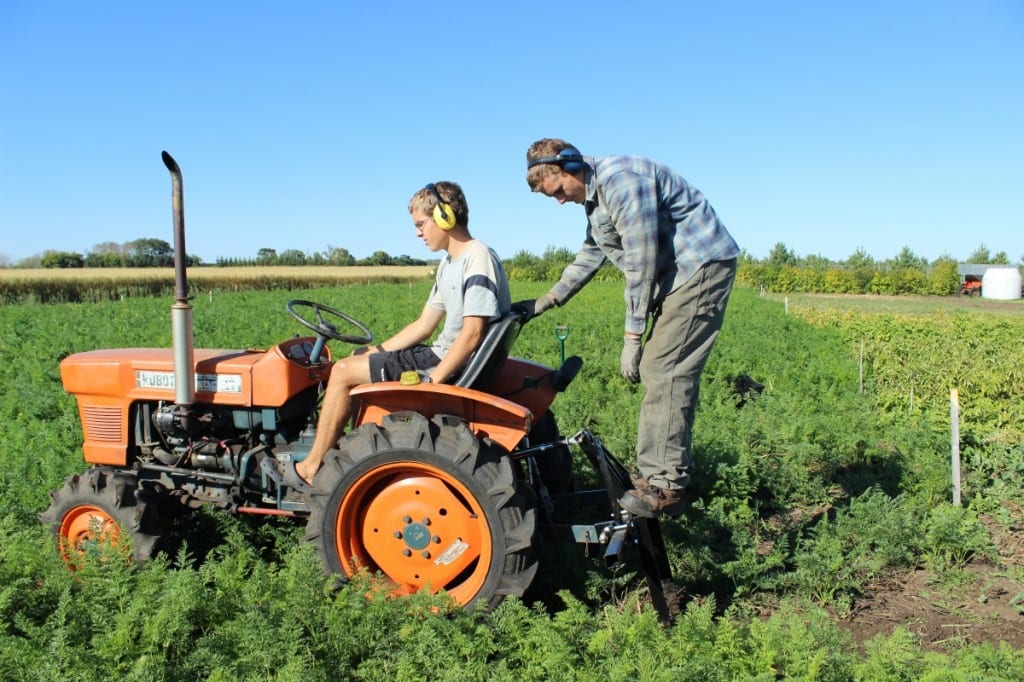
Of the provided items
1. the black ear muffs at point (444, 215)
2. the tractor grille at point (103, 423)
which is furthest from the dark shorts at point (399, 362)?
the tractor grille at point (103, 423)

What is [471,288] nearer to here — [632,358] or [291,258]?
[632,358]

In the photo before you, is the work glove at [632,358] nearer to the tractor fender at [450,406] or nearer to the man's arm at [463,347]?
the tractor fender at [450,406]

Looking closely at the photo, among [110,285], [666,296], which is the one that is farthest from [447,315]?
[110,285]

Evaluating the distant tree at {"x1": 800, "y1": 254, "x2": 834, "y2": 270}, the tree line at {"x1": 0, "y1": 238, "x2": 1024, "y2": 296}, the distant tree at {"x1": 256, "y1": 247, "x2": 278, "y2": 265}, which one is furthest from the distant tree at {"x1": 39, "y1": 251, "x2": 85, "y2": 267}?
the distant tree at {"x1": 800, "y1": 254, "x2": 834, "y2": 270}

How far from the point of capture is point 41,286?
121ft

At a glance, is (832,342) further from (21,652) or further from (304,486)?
(21,652)

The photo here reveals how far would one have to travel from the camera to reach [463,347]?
11.1 feet

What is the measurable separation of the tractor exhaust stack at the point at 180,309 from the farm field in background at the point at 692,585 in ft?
2.37

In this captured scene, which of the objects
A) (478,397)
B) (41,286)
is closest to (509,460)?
(478,397)

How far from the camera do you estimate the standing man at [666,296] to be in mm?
3350

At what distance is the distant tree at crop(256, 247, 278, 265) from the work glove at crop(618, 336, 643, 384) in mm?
72643

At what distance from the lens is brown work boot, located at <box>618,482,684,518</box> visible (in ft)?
11.1

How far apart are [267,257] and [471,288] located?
73149 millimetres

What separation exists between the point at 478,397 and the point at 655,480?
88 centimetres
